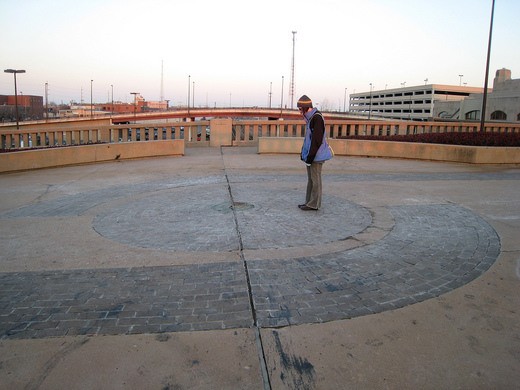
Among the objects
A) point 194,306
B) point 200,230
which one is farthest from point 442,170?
point 194,306

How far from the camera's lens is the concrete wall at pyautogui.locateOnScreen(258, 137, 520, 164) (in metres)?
12.5

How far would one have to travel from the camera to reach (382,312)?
11.2ft

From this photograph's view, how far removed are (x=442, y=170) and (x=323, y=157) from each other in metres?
6.18

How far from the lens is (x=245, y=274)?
4.17 meters

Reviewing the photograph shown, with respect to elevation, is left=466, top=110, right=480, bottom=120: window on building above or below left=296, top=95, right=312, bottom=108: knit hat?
above

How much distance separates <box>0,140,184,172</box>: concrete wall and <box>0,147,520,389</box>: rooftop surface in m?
4.43

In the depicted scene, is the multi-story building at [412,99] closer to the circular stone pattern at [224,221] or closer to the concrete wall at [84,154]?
the concrete wall at [84,154]

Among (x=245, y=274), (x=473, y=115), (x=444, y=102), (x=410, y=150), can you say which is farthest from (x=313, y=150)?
(x=444, y=102)

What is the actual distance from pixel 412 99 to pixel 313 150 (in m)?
Answer: 133

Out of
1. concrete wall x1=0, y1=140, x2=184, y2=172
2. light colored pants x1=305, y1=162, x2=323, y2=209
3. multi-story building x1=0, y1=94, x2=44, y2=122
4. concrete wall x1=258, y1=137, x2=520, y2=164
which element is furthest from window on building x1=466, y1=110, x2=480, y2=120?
multi-story building x1=0, y1=94, x2=44, y2=122

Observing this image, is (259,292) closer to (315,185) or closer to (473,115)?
(315,185)

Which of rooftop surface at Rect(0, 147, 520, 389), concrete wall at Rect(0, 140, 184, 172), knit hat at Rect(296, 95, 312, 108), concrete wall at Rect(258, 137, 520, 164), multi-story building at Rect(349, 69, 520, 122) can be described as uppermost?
multi-story building at Rect(349, 69, 520, 122)

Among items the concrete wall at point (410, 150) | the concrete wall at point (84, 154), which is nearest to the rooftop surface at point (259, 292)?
the concrete wall at point (84, 154)

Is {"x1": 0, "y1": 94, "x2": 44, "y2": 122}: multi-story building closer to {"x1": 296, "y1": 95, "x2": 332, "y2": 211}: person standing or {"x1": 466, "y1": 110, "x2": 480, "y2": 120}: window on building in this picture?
{"x1": 466, "y1": 110, "x2": 480, "y2": 120}: window on building
